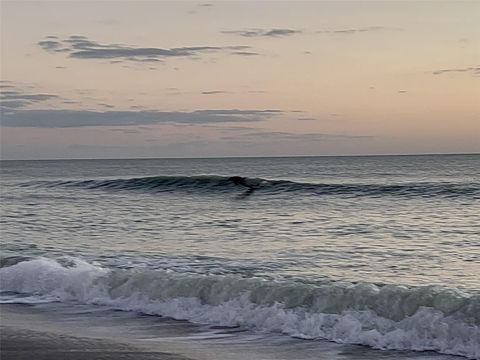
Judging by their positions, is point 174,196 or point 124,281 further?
point 174,196

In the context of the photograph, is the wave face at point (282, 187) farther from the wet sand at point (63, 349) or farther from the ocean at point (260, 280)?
the wet sand at point (63, 349)

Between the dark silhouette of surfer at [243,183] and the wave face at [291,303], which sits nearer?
the wave face at [291,303]

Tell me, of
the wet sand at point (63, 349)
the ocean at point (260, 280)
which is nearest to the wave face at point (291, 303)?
the ocean at point (260, 280)

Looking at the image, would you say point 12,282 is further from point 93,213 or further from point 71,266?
point 93,213

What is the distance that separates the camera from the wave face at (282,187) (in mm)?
29203

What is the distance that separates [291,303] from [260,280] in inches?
36.2

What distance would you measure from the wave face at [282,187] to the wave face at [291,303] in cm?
1931

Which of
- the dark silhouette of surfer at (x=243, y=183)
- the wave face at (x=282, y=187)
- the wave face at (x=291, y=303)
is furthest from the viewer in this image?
the dark silhouette of surfer at (x=243, y=183)

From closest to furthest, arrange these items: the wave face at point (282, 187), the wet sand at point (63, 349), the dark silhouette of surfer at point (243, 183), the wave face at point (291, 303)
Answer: the wet sand at point (63, 349), the wave face at point (291, 303), the wave face at point (282, 187), the dark silhouette of surfer at point (243, 183)

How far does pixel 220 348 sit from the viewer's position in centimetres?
704

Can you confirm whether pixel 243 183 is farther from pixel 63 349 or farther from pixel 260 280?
pixel 63 349

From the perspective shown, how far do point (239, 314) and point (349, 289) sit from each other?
139cm

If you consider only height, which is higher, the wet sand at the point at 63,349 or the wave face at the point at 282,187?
the wave face at the point at 282,187

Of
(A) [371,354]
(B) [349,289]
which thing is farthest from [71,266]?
(A) [371,354]
